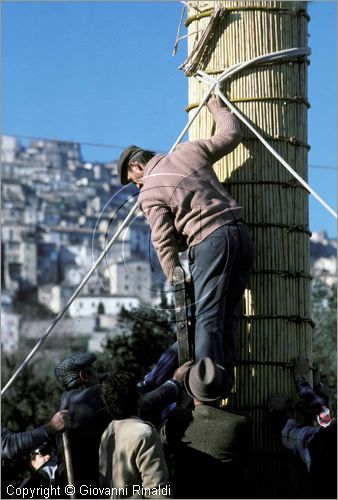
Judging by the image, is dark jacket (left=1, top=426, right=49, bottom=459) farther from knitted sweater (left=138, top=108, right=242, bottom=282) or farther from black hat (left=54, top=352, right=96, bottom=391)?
knitted sweater (left=138, top=108, right=242, bottom=282)

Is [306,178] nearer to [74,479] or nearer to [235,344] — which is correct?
[235,344]

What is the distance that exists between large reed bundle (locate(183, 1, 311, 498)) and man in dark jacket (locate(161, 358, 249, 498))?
0.74 metres

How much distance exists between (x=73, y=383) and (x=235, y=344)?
3.96ft

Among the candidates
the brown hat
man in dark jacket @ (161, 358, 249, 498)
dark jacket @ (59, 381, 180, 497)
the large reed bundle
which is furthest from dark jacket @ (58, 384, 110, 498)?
the large reed bundle

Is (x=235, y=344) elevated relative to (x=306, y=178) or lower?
lower

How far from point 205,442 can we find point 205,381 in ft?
1.31

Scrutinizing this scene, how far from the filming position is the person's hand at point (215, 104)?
10.1m

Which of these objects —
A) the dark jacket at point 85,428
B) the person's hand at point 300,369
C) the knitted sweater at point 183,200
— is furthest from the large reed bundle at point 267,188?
the dark jacket at point 85,428

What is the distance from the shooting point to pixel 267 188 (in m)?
10.0

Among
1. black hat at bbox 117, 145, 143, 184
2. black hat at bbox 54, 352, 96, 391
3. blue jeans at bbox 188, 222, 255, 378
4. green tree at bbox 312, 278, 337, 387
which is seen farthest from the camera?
green tree at bbox 312, 278, 337, 387

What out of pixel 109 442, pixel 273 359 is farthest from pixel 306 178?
pixel 109 442

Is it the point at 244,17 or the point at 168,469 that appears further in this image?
the point at 244,17

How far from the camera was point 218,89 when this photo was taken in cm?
1006

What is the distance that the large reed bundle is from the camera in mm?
9766
